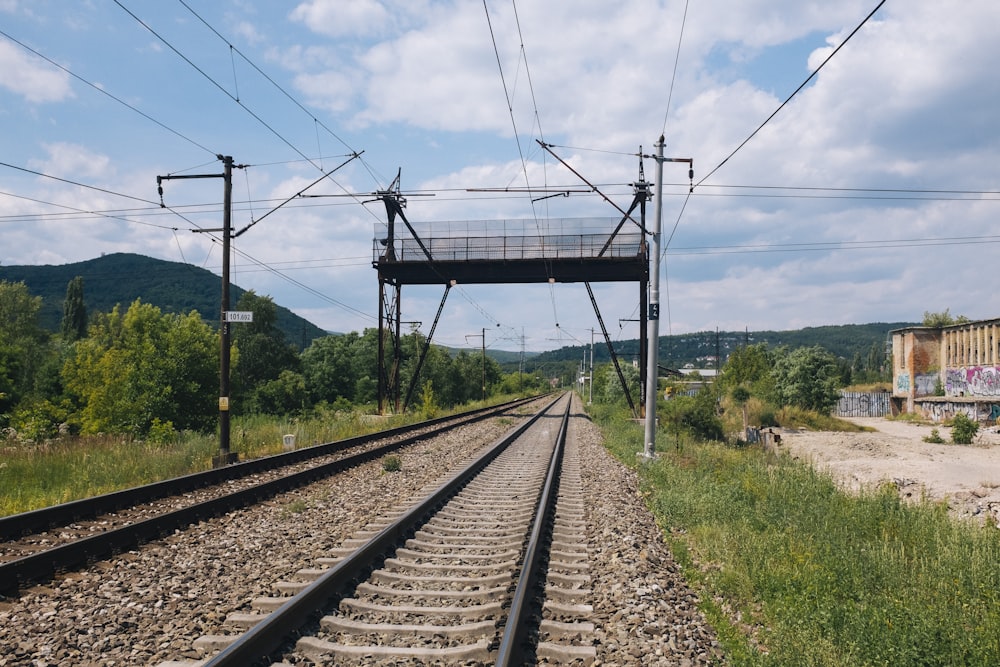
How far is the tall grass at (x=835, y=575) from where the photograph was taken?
16.1ft

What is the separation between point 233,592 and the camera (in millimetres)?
6363

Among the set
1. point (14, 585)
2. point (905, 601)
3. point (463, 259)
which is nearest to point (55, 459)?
point (14, 585)

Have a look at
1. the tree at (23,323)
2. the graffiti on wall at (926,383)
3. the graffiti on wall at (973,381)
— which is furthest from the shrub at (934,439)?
the tree at (23,323)

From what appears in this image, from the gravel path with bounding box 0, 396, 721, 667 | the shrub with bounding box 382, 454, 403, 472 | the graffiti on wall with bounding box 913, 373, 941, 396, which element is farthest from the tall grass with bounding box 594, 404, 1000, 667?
the graffiti on wall with bounding box 913, 373, 941, 396

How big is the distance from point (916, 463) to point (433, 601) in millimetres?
21380

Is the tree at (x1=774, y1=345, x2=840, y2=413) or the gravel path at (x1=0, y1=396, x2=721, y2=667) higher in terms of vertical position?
the tree at (x1=774, y1=345, x2=840, y2=413)

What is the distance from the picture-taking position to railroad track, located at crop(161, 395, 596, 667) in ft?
16.1

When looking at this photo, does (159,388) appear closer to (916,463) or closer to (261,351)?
(916,463)

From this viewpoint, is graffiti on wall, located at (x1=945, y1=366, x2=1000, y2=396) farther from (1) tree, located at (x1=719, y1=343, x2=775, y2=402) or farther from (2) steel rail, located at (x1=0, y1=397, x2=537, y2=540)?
(2) steel rail, located at (x1=0, y1=397, x2=537, y2=540)

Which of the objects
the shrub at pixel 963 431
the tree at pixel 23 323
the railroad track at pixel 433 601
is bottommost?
the shrub at pixel 963 431

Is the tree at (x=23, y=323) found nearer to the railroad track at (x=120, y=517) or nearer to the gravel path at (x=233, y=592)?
the railroad track at (x=120, y=517)

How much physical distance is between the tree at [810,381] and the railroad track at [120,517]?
33610 mm

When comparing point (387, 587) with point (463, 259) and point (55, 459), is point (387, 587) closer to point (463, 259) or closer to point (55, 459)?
point (55, 459)

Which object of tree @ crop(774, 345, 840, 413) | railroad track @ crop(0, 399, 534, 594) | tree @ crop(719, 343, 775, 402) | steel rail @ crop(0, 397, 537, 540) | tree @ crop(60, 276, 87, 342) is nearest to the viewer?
railroad track @ crop(0, 399, 534, 594)
